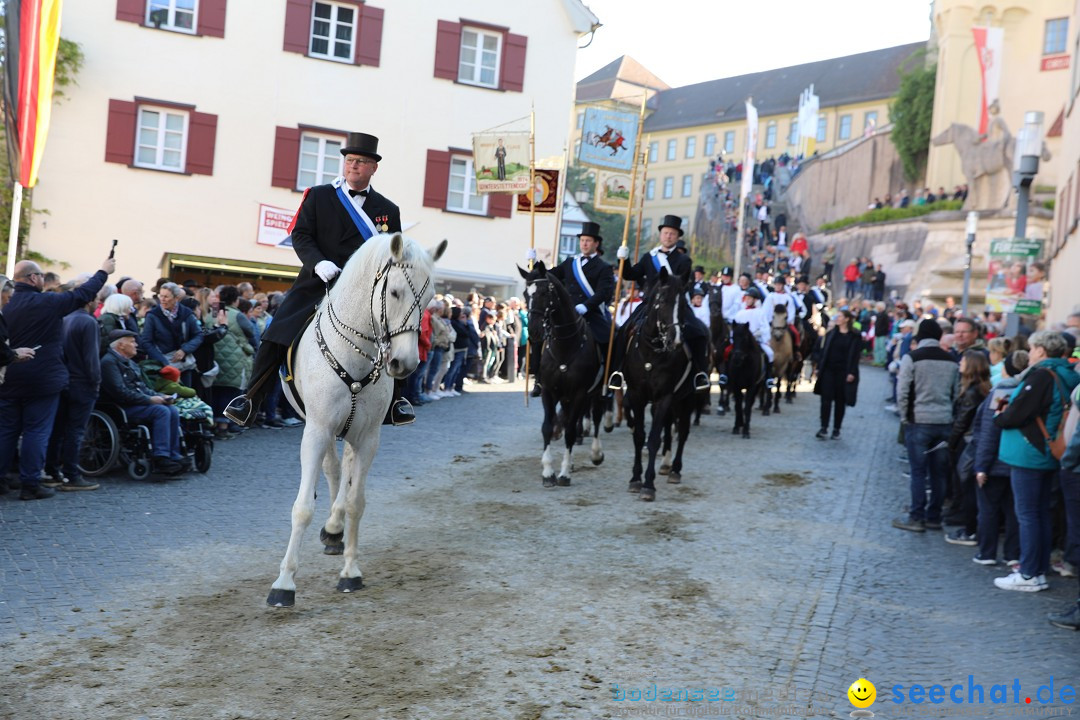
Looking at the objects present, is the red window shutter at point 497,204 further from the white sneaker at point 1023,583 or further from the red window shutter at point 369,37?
the white sneaker at point 1023,583

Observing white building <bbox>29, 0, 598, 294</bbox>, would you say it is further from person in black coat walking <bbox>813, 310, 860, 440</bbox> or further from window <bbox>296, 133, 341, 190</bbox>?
person in black coat walking <bbox>813, 310, 860, 440</bbox>

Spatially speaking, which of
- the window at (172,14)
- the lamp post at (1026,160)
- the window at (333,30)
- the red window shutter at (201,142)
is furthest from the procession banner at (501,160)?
the window at (172,14)

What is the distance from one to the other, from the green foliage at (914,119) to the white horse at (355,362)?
52.2m

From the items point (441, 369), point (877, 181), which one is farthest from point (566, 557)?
point (877, 181)

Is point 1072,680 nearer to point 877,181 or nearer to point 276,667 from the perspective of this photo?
point 276,667

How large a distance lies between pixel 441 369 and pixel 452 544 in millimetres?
12334

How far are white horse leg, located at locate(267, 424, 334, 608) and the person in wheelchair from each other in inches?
183

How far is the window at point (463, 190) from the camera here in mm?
29203

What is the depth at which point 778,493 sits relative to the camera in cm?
1183

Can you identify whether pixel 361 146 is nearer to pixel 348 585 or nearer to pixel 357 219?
pixel 357 219

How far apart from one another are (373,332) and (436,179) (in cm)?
2273

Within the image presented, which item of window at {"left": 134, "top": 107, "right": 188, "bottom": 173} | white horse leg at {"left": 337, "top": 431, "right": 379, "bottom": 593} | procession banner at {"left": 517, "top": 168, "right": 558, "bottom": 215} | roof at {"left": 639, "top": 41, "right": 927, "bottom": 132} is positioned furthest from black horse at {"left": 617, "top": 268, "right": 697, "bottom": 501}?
roof at {"left": 639, "top": 41, "right": 927, "bottom": 132}

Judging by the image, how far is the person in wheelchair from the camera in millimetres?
10750

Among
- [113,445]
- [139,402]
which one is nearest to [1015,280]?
[139,402]
